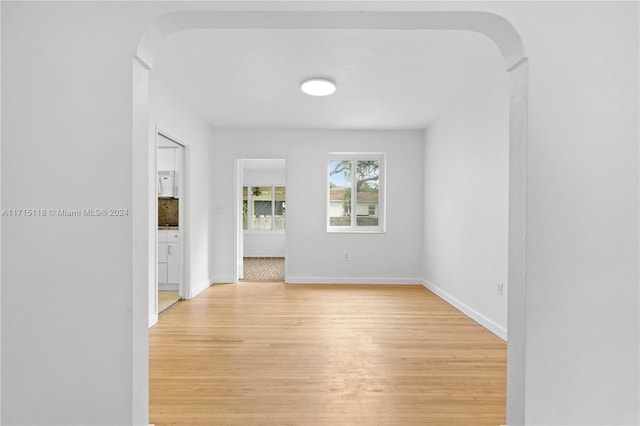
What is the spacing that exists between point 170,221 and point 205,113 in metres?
1.85

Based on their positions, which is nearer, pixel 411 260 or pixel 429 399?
pixel 429 399

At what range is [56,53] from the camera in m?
1.40

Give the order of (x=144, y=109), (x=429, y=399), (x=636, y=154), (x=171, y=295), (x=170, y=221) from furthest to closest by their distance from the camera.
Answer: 1. (x=170, y=221)
2. (x=171, y=295)
3. (x=429, y=399)
4. (x=144, y=109)
5. (x=636, y=154)

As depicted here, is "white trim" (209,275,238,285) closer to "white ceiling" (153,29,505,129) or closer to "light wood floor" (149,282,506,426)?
"light wood floor" (149,282,506,426)

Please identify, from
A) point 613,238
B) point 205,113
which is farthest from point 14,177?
point 205,113

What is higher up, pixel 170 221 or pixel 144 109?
pixel 144 109

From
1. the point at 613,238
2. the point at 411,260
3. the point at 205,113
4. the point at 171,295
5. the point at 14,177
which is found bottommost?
the point at 171,295

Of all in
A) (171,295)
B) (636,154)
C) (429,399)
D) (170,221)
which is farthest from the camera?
(170,221)

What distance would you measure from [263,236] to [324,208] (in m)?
3.94

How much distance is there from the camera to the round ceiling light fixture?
131 inches

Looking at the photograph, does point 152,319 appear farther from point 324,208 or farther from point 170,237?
point 324,208

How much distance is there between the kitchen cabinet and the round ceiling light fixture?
8.84 ft

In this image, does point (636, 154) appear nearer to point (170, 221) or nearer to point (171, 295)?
point (171, 295)

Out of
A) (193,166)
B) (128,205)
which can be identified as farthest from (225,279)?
(128,205)
